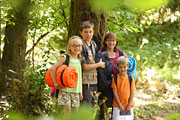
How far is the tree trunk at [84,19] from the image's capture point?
3.29 metres

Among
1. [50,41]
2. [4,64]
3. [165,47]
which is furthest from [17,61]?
[165,47]

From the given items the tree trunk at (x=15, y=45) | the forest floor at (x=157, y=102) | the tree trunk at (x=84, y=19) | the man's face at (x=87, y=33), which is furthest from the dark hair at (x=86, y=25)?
the tree trunk at (x=15, y=45)

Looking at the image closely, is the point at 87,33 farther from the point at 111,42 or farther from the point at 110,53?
the point at 110,53

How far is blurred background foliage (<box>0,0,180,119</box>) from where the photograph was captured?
192cm

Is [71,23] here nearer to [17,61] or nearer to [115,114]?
[115,114]

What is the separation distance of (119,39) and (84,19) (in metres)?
1.50

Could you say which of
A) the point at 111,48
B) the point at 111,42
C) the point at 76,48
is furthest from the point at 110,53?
the point at 76,48

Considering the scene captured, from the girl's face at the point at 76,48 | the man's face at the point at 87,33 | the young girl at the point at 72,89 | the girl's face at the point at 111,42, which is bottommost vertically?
the young girl at the point at 72,89

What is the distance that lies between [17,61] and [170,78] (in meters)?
5.19

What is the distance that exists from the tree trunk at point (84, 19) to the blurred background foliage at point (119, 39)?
1.02 ft

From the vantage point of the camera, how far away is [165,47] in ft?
34.6

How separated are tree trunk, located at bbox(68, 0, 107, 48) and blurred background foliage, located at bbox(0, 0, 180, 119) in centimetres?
31

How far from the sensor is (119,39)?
466cm

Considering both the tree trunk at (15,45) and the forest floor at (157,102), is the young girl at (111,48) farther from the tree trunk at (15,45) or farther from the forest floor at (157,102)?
the tree trunk at (15,45)
